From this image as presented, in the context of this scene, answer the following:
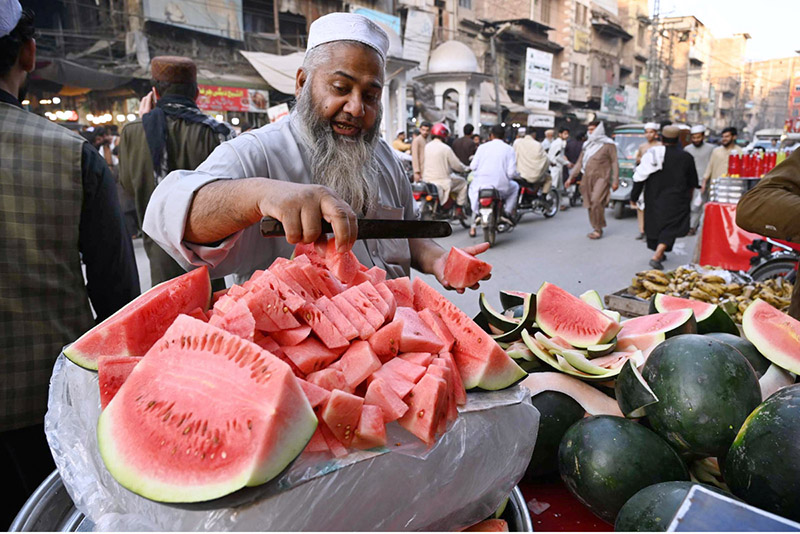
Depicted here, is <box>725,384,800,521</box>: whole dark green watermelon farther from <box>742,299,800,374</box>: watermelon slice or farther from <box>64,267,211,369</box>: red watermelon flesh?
<box>64,267,211,369</box>: red watermelon flesh

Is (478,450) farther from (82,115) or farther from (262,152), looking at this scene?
(82,115)

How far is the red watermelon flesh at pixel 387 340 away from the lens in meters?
1.26

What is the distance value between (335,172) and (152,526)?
175cm

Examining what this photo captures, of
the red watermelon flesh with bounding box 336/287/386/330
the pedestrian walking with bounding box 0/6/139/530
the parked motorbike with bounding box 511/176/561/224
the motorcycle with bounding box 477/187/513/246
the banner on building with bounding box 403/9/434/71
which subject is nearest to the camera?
the red watermelon flesh with bounding box 336/287/386/330

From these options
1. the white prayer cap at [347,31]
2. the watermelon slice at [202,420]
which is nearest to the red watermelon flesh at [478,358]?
the watermelon slice at [202,420]

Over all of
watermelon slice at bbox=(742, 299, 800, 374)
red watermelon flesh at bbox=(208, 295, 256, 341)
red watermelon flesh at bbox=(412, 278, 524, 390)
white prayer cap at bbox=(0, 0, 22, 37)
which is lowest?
watermelon slice at bbox=(742, 299, 800, 374)

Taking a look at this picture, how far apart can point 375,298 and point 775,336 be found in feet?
4.79

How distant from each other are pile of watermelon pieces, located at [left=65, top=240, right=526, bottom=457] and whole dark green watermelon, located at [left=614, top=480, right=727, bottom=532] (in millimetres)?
403

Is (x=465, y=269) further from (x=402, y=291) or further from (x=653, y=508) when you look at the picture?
(x=653, y=508)

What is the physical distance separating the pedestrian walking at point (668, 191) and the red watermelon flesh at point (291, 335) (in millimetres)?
8263

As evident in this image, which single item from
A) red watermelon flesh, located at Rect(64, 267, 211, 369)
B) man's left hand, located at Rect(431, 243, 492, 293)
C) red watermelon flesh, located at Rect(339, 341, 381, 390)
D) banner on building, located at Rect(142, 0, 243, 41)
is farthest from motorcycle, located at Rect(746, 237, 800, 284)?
banner on building, located at Rect(142, 0, 243, 41)

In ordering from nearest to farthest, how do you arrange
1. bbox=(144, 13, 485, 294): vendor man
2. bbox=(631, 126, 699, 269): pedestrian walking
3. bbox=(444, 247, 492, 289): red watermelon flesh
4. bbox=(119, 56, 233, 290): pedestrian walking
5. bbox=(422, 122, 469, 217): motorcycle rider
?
1. bbox=(144, 13, 485, 294): vendor man
2. bbox=(444, 247, 492, 289): red watermelon flesh
3. bbox=(119, 56, 233, 290): pedestrian walking
4. bbox=(631, 126, 699, 269): pedestrian walking
5. bbox=(422, 122, 469, 217): motorcycle rider

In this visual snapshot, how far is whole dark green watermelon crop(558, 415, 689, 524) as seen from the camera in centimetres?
132

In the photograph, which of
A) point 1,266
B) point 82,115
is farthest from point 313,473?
point 82,115
